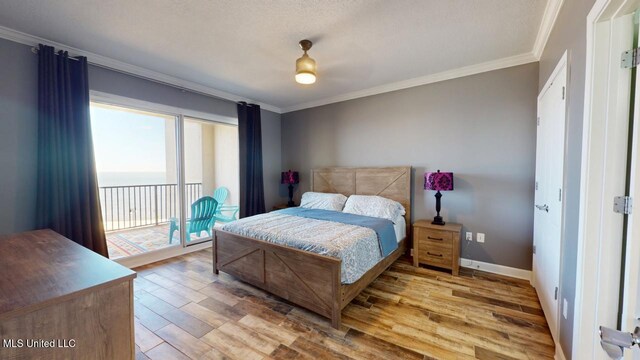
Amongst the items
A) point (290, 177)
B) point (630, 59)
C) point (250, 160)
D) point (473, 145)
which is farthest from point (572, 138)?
point (250, 160)

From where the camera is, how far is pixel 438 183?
9.86 feet

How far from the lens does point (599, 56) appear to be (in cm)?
119

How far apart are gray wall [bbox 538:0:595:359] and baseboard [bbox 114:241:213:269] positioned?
4.30 metres

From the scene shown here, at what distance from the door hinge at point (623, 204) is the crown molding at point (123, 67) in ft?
14.5

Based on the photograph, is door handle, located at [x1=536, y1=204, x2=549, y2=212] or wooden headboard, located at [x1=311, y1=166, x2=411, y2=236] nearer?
door handle, located at [x1=536, y1=204, x2=549, y2=212]

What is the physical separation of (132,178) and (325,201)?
388 centimetres

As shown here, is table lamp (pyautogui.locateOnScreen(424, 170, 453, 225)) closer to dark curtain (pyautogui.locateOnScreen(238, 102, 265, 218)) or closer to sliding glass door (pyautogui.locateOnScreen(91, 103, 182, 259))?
dark curtain (pyautogui.locateOnScreen(238, 102, 265, 218))

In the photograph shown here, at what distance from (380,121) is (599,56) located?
8.77ft

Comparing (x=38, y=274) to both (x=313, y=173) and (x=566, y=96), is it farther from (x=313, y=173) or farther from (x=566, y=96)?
(x=313, y=173)

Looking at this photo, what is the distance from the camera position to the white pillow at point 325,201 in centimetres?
383

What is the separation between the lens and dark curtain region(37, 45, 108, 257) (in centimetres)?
242

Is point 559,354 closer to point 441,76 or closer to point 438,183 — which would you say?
point 438,183

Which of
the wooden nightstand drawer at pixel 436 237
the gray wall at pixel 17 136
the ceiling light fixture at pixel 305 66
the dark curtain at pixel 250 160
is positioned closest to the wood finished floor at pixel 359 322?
the wooden nightstand drawer at pixel 436 237

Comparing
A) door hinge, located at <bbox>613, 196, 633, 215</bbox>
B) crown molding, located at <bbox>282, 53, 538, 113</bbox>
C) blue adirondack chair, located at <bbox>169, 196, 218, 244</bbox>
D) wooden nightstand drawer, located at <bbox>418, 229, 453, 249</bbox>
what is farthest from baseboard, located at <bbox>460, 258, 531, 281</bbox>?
blue adirondack chair, located at <bbox>169, 196, 218, 244</bbox>
